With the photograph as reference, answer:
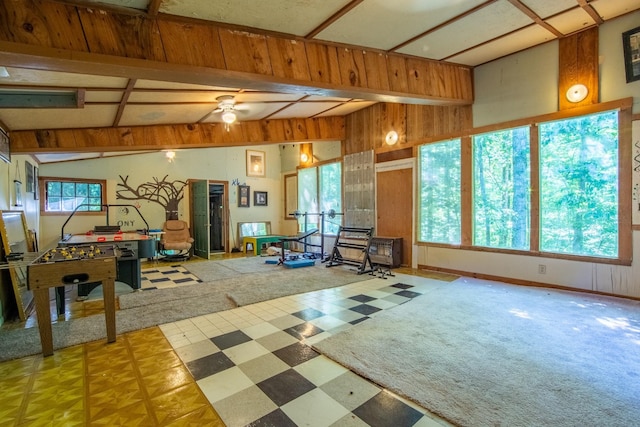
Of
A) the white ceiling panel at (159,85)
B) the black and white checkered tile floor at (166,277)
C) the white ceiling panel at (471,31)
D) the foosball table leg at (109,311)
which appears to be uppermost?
the white ceiling panel at (471,31)

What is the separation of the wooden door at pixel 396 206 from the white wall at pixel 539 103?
2.33 ft

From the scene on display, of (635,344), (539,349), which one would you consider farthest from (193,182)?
(635,344)

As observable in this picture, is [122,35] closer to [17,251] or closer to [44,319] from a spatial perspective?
[44,319]

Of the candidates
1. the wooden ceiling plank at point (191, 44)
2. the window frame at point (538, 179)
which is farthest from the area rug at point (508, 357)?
the wooden ceiling plank at point (191, 44)

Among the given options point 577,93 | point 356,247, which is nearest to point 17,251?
point 356,247

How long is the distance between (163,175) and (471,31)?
7165 mm

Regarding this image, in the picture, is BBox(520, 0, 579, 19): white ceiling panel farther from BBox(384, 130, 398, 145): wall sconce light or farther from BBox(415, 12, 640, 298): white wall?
BBox(384, 130, 398, 145): wall sconce light

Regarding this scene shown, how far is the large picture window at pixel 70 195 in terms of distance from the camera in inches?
251

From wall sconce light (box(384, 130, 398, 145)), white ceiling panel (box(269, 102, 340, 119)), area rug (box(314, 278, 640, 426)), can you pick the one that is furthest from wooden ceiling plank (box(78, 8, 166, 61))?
wall sconce light (box(384, 130, 398, 145))

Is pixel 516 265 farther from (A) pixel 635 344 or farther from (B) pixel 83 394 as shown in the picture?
(B) pixel 83 394

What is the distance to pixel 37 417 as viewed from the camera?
175cm

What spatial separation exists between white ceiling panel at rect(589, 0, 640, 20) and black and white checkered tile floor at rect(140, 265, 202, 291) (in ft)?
19.8

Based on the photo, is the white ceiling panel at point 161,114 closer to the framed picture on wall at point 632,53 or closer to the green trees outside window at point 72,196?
the green trees outside window at point 72,196

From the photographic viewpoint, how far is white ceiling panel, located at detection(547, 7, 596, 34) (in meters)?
3.32
